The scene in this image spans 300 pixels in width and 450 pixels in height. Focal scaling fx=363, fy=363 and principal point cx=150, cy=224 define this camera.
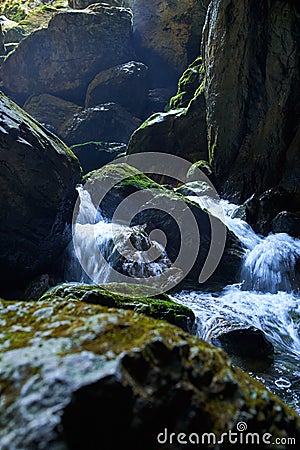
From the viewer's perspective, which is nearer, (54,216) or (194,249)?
(54,216)

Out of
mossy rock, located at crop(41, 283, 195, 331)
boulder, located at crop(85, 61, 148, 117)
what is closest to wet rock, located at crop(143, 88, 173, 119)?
boulder, located at crop(85, 61, 148, 117)

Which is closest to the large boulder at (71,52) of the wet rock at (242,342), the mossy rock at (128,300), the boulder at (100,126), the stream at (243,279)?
the boulder at (100,126)

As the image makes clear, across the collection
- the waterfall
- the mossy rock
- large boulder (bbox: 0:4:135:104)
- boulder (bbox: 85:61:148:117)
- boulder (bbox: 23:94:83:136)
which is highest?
large boulder (bbox: 0:4:135:104)

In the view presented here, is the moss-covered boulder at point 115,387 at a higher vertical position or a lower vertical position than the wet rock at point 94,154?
higher

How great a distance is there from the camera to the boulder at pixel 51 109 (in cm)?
2630

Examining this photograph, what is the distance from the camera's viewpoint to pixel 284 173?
11070mm

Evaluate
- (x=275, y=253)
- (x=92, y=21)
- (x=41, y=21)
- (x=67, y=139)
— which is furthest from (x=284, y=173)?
(x=41, y=21)

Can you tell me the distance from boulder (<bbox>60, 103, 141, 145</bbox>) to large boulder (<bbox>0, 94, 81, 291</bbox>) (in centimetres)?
1622

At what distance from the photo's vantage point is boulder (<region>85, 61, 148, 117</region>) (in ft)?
80.6

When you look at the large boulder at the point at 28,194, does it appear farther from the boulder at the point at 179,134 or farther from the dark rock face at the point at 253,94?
the boulder at the point at 179,134

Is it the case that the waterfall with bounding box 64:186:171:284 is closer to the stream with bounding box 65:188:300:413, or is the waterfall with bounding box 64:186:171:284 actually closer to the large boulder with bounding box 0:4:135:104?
the stream with bounding box 65:188:300:413

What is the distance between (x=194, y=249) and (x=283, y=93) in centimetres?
593

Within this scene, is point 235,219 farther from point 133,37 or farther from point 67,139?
point 133,37

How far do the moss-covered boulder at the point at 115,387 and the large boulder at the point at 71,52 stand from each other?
27.8 metres
